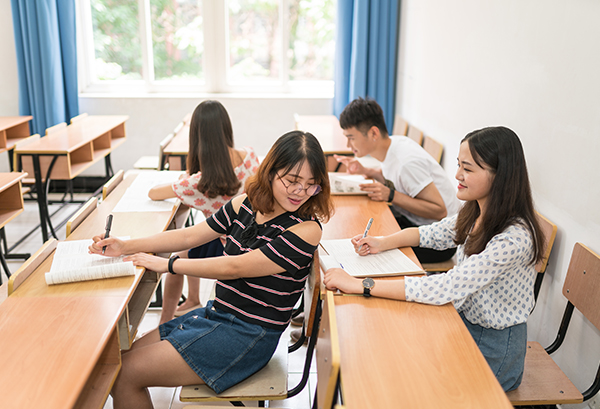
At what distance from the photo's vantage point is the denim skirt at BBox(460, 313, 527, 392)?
147 cm

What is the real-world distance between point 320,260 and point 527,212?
68 cm

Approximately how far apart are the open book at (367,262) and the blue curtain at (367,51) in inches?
123

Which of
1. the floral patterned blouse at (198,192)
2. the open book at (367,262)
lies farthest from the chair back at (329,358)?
the floral patterned blouse at (198,192)

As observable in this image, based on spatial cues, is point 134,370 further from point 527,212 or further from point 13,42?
point 13,42

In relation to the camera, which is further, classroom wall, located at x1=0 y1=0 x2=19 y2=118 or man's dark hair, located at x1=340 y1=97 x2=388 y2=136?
classroom wall, located at x1=0 y1=0 x2=19 y2=118

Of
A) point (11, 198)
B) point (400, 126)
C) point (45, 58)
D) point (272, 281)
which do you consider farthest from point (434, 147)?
point (45, 58)

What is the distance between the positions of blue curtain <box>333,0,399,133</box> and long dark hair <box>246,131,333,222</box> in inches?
130

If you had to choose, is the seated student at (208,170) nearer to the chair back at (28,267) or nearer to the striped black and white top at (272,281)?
the chair back at (28,267)

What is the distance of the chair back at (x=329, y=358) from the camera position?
1.06 metres

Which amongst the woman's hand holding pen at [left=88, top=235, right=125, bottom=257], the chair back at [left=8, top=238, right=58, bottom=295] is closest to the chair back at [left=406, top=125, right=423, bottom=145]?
the woman's hand holding pen at [left=88, top=235, right=125, bottom=257]

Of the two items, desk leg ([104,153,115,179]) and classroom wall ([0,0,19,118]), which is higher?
classroom wall ([0,0,19,118])

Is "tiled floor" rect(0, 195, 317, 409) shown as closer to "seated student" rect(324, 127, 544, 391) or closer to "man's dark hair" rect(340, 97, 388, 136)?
"seated student" rect(324, 127, 544, 391)

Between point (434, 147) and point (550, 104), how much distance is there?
1489 millimetres

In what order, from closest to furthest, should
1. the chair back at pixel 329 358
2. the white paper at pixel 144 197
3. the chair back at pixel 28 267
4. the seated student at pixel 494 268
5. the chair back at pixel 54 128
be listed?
1. the chair back at pixel 329 358
2. the seated student at pixel 494 268
3. the chair back at pixel 28 267
4. the white paper at pixel 144 197
5. the chair back at pixel 54 128
